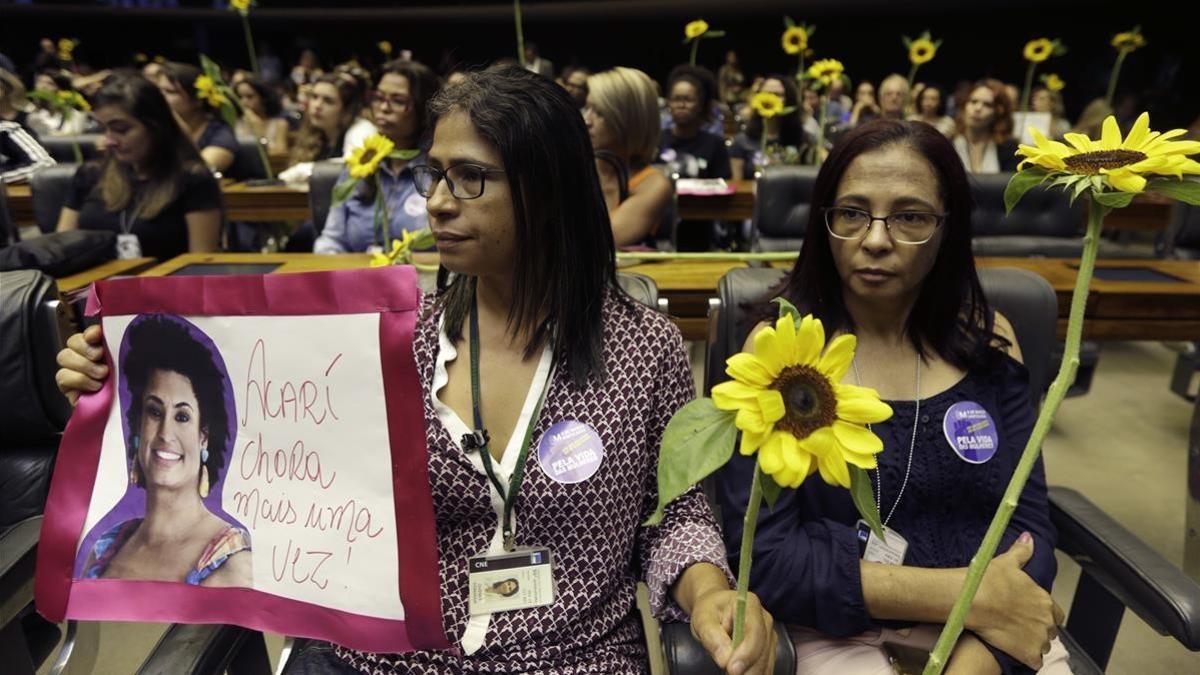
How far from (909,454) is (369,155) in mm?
1487

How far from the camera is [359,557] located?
32.4 inches

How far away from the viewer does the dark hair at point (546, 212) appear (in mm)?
955

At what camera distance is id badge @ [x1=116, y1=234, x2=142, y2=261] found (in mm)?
2488

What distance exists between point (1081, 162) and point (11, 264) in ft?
7.57

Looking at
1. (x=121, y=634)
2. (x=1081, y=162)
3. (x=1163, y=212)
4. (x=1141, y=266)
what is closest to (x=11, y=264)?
(x=121, y=634)

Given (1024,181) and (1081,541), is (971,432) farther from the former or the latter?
(1024,181)

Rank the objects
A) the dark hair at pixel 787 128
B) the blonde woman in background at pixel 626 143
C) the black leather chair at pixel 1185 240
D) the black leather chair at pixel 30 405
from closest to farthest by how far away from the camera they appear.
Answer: the black leather chair at pixel 30 405 → the blonde woman in background at pixel 626 143 → the black leather chair at pixel 1185 240 → the dark hair at pixel 787 128

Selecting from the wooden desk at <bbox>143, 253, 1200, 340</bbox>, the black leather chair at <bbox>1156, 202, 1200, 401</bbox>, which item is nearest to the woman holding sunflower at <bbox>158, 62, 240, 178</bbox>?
the wooden desk at <bbox>143, 253, 1200, 340</bbox>

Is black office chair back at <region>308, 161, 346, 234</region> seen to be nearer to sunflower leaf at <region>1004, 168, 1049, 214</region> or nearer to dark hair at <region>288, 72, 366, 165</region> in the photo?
dark hair at <region>288, 72, 366, 165</region>

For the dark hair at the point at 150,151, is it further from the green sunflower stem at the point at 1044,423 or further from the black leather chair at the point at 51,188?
the green sunflower stem at the point at 1044,423

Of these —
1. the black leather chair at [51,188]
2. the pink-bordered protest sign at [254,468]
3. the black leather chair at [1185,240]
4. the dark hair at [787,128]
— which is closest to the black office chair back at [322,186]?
the black leather chair at [51,188]

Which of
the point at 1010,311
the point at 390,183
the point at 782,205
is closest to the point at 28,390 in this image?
the point at 390,183

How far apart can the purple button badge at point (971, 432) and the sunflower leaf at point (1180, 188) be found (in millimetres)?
580

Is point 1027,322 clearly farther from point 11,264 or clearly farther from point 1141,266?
point 11,264
